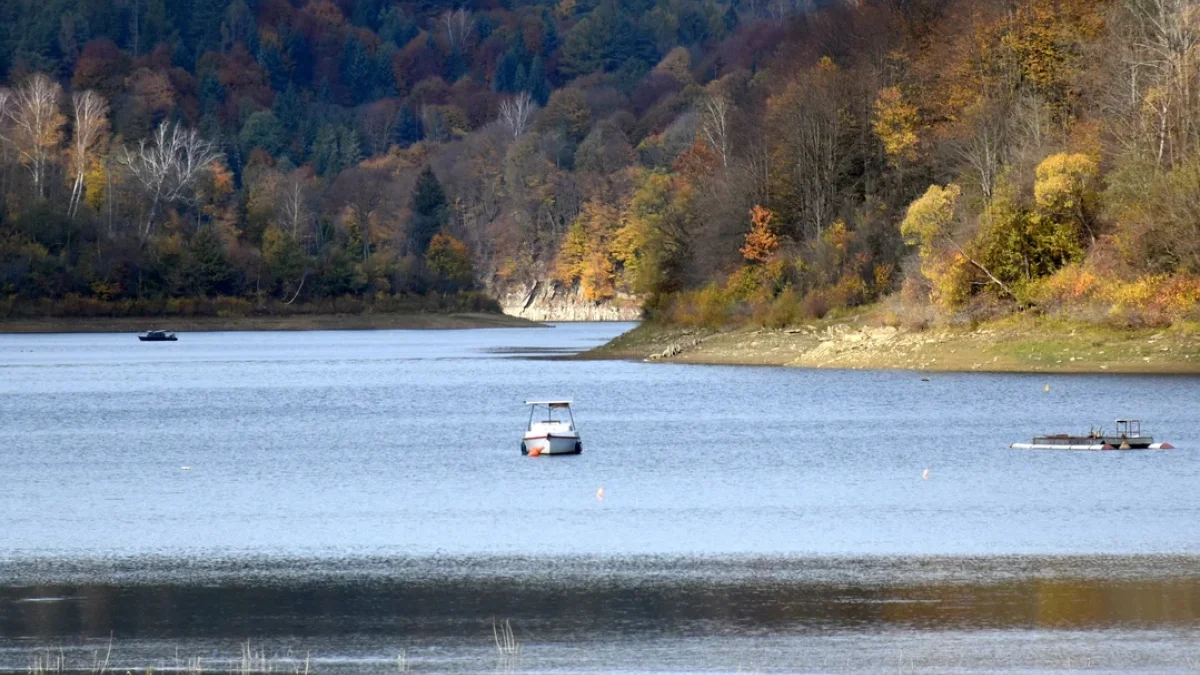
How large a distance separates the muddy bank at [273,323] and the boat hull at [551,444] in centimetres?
11543

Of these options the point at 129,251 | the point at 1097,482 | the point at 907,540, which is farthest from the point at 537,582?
the point at 129,251

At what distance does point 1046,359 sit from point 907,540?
4096 centimetres

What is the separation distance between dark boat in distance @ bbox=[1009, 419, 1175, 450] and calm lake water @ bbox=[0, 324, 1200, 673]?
2.68 ft

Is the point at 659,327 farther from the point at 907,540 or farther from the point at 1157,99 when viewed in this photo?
the point at 907,540

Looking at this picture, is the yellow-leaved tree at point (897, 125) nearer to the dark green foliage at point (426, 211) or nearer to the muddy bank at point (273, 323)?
the muddy bank at point (273, 323)

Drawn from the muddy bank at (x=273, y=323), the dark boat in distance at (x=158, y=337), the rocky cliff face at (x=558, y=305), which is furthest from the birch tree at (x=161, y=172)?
the rocky cliff face at (x=558, y=305)

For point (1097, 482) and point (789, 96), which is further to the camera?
point (789, 96)

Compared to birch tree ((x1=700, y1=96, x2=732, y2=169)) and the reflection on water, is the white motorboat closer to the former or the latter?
the reflection on water

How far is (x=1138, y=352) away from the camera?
6444 cm

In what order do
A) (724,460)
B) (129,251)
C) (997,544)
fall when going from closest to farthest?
1. (997,544)
2. (724,460)
3. (129,251)

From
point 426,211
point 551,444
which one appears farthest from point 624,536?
point 426,211

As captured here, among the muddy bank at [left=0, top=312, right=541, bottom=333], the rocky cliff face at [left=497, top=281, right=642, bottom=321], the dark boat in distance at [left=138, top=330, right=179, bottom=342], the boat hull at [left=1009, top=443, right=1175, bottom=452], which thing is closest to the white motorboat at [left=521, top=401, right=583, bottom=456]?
the boat hull at [left=1009, top=443, right=1175, bottom=452]

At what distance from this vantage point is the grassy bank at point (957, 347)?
6431 centimetres

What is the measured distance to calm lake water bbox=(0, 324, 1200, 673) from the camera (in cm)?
2038
